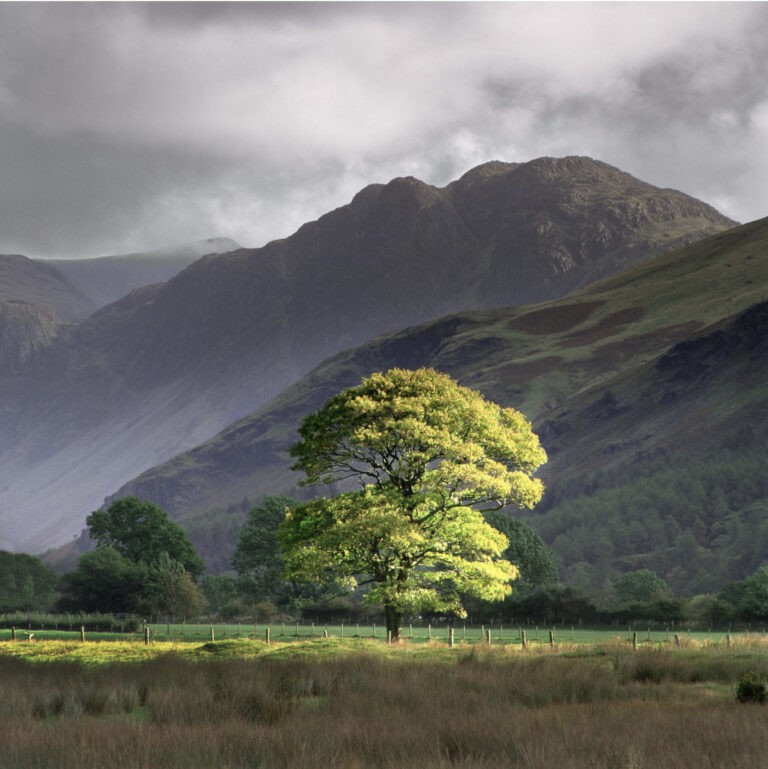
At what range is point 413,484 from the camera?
51250 mm

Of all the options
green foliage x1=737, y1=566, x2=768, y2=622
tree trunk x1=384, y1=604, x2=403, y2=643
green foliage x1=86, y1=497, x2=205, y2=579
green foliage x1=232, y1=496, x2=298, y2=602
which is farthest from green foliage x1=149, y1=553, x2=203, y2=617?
tree trunk x1=384, y1=604, x2=403, y2=643

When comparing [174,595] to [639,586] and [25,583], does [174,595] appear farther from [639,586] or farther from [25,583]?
[639,586]

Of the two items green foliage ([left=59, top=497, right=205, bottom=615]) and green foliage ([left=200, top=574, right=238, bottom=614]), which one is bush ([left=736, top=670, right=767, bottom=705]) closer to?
green foliage ([left=59, top=497, right=205, bottom=615])

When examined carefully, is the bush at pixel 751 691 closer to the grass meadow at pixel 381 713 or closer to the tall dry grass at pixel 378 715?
the grass meadow at pixel 381 713

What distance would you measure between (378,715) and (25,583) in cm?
15169

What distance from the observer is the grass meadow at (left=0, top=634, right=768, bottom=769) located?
1257cm

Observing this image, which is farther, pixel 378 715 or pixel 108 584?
pixel 108 584

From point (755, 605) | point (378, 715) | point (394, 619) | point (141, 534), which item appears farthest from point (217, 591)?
point (378, 715)

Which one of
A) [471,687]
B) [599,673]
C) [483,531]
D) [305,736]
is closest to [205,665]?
[471,687]

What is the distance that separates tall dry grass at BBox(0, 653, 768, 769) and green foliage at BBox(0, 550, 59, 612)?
12745cm

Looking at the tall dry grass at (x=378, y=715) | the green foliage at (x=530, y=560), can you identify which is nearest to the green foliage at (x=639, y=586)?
the green foliage at (x=530, y=560)

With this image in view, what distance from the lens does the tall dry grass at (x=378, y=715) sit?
12.5 m

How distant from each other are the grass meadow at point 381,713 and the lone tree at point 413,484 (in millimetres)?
19641

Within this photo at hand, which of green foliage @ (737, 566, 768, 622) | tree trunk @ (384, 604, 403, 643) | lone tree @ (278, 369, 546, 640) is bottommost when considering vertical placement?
green foliage @ (737, 566, 768, 622)
